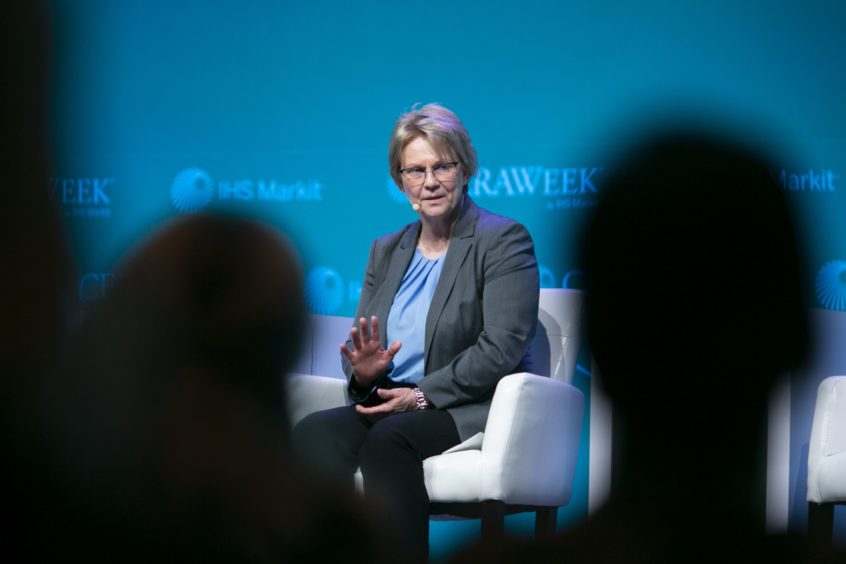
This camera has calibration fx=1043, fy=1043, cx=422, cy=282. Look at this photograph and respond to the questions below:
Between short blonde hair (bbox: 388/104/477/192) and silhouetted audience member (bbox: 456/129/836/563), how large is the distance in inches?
88.7

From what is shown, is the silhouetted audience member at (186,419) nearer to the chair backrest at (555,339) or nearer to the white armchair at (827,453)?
the white armchair at (827,453)

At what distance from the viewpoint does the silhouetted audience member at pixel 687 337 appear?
606mm

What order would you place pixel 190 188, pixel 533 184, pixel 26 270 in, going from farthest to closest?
1. pixel 190 188
2. pixel 533 184
3. pixel 26 270

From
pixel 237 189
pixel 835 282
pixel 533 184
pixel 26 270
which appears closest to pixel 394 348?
pixel 533 184

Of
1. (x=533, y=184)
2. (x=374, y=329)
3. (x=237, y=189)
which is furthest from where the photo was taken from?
(x=237, y=189)

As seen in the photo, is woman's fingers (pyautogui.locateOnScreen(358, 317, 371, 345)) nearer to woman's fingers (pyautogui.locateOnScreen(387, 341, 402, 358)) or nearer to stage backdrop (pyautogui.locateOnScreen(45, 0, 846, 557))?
woman's fingers (pyautogui.locateOnScreen(387, 341, 402, 358))

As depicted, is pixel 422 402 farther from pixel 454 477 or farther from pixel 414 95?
pixel 414 95

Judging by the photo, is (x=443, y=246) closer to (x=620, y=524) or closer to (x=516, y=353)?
(x=516, y=353)

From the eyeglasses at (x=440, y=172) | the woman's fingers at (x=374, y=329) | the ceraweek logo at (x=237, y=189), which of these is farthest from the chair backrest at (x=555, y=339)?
the ceraweek logo at (x=237, y=189)

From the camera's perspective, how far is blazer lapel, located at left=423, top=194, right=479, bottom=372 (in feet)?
9.37

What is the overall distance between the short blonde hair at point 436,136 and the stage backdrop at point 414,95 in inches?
13.7

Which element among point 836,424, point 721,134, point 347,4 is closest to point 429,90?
point 347,4

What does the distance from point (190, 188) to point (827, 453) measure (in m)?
2.64

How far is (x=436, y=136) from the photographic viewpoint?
115 inches
